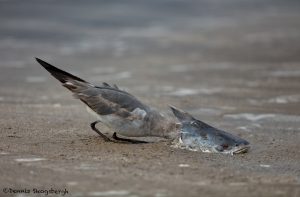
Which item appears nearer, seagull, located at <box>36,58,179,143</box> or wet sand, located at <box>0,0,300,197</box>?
wet sand, located at <box>0,0,300,197</box>

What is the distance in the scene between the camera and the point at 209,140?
646 cm

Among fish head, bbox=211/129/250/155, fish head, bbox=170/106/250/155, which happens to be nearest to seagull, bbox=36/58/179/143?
fish head, bbox=170/106/250/155

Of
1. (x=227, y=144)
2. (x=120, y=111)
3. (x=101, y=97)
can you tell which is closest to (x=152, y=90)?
(x=101, y=97)

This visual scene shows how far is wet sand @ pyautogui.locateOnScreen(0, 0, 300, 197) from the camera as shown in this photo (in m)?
5.34

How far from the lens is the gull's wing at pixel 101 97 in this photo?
6.51m

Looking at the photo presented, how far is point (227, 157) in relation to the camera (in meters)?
6.29

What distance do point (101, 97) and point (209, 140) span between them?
42.2 inches

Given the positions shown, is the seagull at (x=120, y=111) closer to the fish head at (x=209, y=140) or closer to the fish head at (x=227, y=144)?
the fish head at (x=209, y=140)

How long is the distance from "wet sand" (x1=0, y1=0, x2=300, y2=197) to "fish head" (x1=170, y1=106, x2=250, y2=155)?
0.09 meters

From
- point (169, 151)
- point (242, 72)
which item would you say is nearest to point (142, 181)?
point (169, 151)

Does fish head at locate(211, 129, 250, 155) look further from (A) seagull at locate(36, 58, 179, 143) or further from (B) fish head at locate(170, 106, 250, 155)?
(A) seagull at locate(36, 58, 179, 143)

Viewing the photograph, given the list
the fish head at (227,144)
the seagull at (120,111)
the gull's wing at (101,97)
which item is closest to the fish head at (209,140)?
the fish head at (227,144)

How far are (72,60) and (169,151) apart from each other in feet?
28.0

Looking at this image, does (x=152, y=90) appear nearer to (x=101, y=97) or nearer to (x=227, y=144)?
(x=101, y=97)
